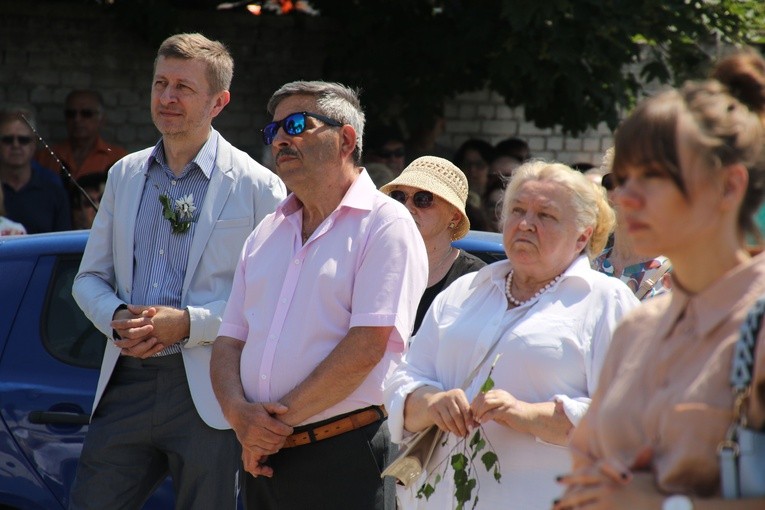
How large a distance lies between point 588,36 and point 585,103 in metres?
0.76

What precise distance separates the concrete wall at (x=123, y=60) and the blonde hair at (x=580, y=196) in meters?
6.57

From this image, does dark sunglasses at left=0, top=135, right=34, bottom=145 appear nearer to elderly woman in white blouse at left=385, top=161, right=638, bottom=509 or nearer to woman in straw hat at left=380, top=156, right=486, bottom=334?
woman in straw hat at left=380, top=156, right=486, bottom=334

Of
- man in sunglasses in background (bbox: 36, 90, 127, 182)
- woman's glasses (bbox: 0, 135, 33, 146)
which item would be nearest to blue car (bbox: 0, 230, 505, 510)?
woman's glasses (bbox: 0, 135, 33, 146)

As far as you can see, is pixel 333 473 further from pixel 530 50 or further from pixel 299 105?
pixel 530 50

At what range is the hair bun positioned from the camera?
2.14m

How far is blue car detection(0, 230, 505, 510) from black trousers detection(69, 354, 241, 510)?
57cm

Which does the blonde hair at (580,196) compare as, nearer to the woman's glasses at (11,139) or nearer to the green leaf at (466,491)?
the green leaf at (466,491)

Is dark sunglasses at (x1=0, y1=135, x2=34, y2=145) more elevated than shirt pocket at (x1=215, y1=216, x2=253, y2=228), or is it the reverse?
shirt pocket at (x1=215, y1=216, x2=253, y2=228)

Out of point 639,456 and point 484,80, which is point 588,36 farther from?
point 639,456

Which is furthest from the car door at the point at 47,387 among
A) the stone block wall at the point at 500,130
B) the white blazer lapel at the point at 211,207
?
the stone block wall at the point at 500,130

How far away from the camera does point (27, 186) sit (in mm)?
8148

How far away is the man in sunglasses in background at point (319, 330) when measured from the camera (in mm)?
3754

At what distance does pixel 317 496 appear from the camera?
384cm

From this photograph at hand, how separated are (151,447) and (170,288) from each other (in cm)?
57
